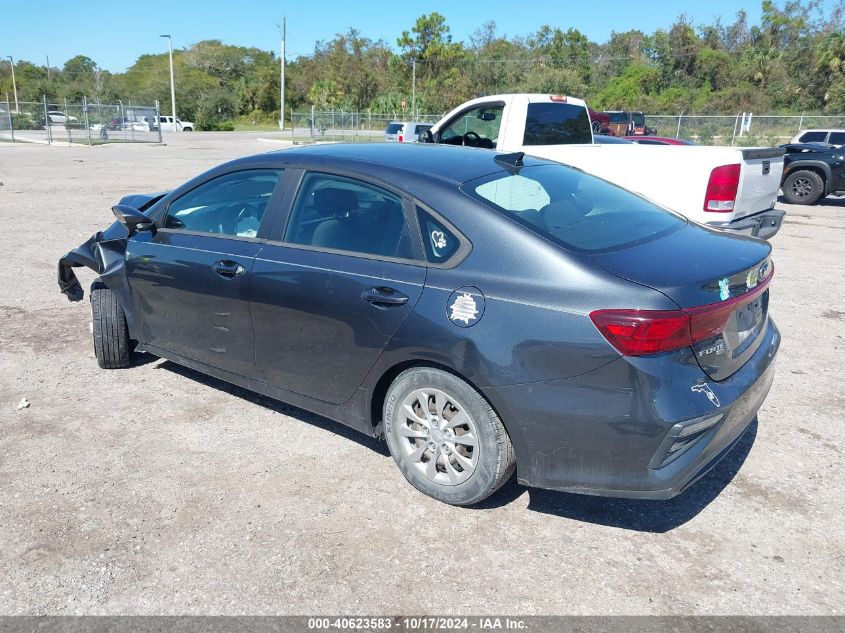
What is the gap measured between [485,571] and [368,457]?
1.13m

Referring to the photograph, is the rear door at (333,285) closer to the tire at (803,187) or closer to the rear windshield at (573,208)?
the rear windshield at (573,208)

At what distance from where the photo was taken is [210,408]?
4.33 metres

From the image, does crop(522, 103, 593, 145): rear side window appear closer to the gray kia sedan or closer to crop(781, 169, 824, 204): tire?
the gray kia sedan

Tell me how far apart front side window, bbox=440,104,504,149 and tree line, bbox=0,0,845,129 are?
46.3m

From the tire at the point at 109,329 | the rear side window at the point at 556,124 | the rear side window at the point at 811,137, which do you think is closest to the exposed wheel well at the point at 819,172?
the rear side window at the point at 811,137

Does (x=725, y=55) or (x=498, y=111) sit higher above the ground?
(x=725, y=55)

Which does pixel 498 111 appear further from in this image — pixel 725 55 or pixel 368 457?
pixel 725 55

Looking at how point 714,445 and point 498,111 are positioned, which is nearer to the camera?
point 714,445

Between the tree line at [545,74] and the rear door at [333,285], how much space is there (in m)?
51.6

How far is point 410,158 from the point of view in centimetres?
361

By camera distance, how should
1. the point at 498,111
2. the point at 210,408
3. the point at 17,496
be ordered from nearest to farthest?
the point at 17,496 < the point at 210,408 < the point at 498,111

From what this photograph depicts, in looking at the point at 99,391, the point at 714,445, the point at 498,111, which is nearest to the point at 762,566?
the point at 714,445

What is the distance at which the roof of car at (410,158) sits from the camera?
3387mm

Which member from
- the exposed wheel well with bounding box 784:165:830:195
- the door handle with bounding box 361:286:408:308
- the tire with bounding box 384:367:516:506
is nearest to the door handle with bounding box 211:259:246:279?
the door handle with bounding box 361:286:408:308
